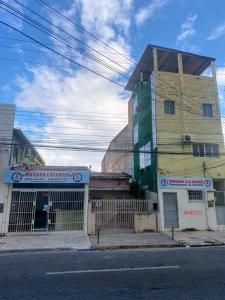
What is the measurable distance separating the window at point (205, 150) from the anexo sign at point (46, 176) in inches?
345

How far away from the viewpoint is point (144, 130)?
70.1 feet

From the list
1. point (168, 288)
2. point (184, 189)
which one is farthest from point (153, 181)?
point (168, 288)

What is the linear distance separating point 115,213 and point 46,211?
445cm

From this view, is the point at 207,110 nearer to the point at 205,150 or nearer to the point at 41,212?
the point at 205,150

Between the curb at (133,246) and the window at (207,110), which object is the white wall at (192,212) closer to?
the curb at (133,246)

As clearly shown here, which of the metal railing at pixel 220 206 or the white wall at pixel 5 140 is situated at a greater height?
the white wall at pixel 5 140

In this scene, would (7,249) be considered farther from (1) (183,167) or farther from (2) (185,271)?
(1) (183,167)

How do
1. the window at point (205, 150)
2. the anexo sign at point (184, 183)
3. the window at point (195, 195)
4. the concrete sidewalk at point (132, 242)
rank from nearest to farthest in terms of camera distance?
the concrete sidewalk at point (132, 242)
the anexo sign at point (184, 183)
the window at point (195, 195)
the window at point (205, 150)

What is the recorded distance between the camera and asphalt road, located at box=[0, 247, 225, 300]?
481 centimetres

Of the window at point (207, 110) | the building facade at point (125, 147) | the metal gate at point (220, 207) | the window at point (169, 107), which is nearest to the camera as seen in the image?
the metal gate at point (220, 207)

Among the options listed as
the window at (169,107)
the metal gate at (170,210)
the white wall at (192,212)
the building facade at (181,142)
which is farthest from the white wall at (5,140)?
the window at (169,107)

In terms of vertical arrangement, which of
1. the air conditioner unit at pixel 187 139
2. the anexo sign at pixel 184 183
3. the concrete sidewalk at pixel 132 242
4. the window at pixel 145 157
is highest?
the air conditioner unit at pixel 187 139

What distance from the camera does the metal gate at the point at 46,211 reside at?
49.2 feet

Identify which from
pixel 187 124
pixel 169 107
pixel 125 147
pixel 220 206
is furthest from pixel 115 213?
pixel 125 147
